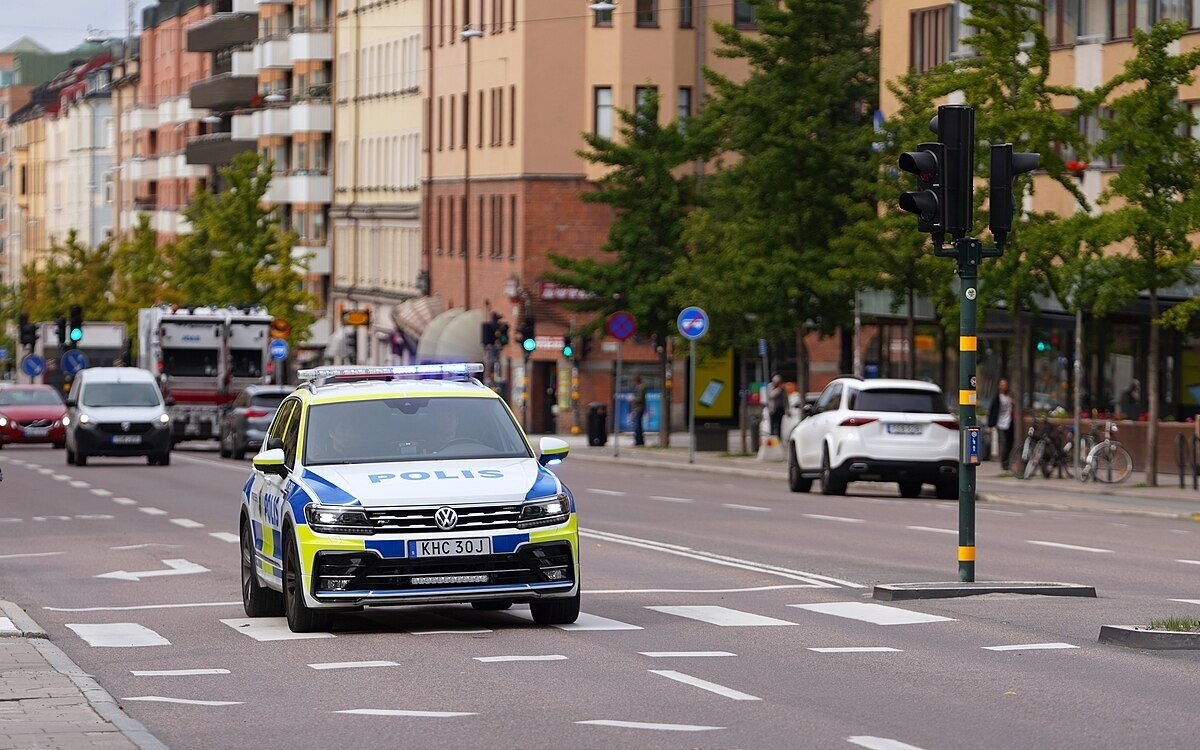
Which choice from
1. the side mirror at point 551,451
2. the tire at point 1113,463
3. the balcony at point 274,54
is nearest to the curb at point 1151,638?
the side mirror at point 551,451

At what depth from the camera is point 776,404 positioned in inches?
2163

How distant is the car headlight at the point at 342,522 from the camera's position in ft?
48.4

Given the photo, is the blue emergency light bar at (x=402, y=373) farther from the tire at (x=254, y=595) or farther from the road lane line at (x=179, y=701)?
the road lane line at (x=179, y=701)

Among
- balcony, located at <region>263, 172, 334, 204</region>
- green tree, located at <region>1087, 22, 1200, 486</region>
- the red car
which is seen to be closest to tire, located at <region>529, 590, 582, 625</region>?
green tree, located at <region>1087, 22, 1200, 486</region>

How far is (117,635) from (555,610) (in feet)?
9.01

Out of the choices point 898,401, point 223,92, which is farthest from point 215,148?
point 898,401

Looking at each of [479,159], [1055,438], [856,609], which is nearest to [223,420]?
[1055,438]

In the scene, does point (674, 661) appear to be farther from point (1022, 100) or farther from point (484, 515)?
point (1022, 100)

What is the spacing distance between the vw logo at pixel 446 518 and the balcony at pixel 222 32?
103 meters

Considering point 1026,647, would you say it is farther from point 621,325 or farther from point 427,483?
point 621,325

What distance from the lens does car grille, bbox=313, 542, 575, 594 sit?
1473 centimetres

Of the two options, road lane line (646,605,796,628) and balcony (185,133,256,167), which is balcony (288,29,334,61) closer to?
balcony (185,133,256,167)

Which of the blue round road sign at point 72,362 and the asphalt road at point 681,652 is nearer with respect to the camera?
the asphalt road at point 681,652

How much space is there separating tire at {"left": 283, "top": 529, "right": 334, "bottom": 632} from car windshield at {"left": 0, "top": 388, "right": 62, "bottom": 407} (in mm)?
45827
